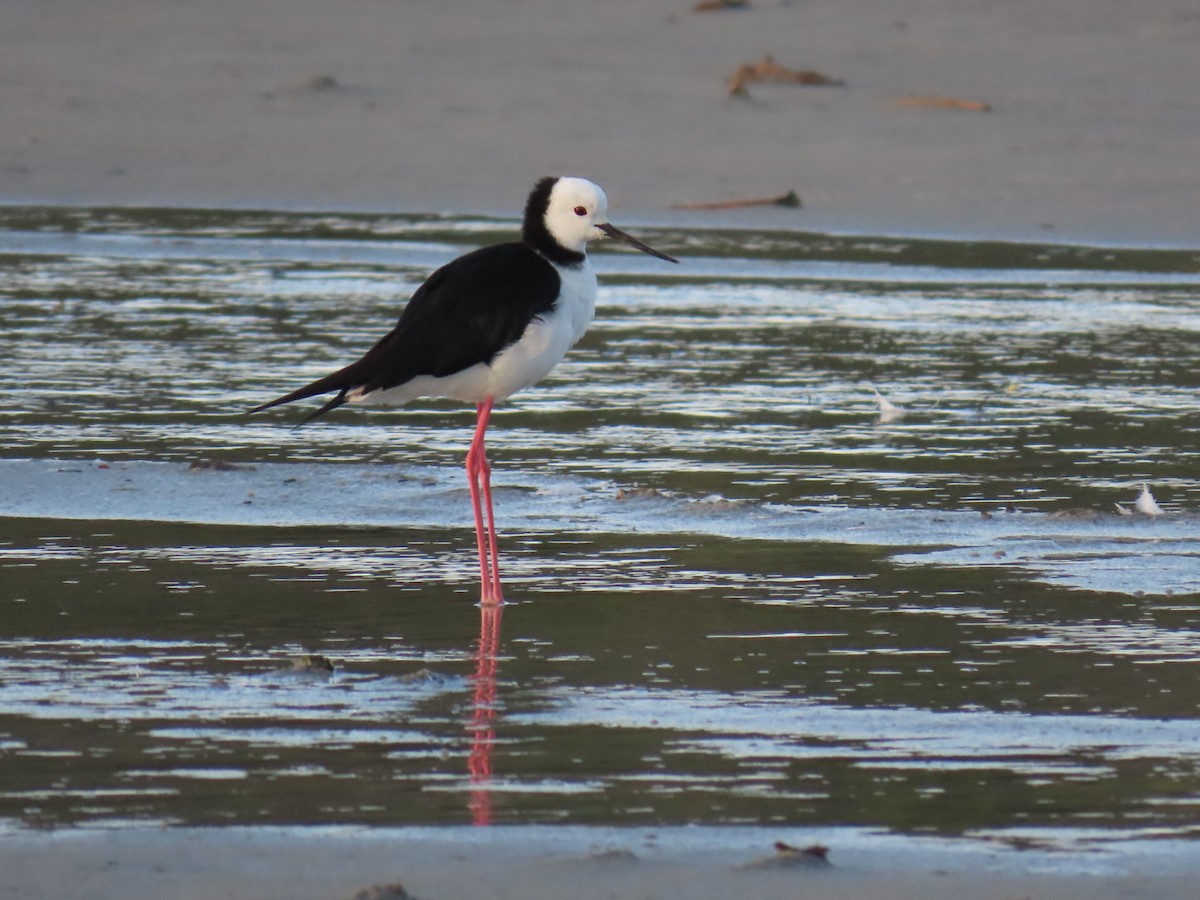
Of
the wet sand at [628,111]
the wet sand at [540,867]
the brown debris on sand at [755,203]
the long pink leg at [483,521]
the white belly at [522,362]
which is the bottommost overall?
the wet sand at [540,867]

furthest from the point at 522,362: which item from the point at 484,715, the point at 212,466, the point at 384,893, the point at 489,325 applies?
the point at 384,893

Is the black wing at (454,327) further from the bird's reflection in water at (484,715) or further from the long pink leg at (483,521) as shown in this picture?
the bird's reflection in water at (484,715)

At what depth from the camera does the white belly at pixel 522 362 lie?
6.68 metres

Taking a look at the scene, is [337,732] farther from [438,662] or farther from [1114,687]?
[1114,687]

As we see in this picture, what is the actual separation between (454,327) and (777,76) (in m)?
11.2

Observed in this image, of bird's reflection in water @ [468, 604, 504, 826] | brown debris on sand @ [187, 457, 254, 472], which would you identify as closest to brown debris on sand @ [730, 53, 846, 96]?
brown debris on sand @ [187, 457, 254, 472]

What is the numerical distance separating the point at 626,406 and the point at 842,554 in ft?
8.23

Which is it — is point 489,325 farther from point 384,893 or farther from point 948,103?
point 948,103

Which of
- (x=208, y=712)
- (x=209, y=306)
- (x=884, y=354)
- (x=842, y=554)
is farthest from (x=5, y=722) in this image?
(x=209, y=306)

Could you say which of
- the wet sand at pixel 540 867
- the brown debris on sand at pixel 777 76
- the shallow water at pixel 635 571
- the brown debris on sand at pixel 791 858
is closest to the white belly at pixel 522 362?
the shallow water at pixel 635 571

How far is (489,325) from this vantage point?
6.60 metres

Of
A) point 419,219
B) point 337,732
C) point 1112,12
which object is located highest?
point 1112,12

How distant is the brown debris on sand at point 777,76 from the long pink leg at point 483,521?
407 inches

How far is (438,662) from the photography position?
17.5ft
